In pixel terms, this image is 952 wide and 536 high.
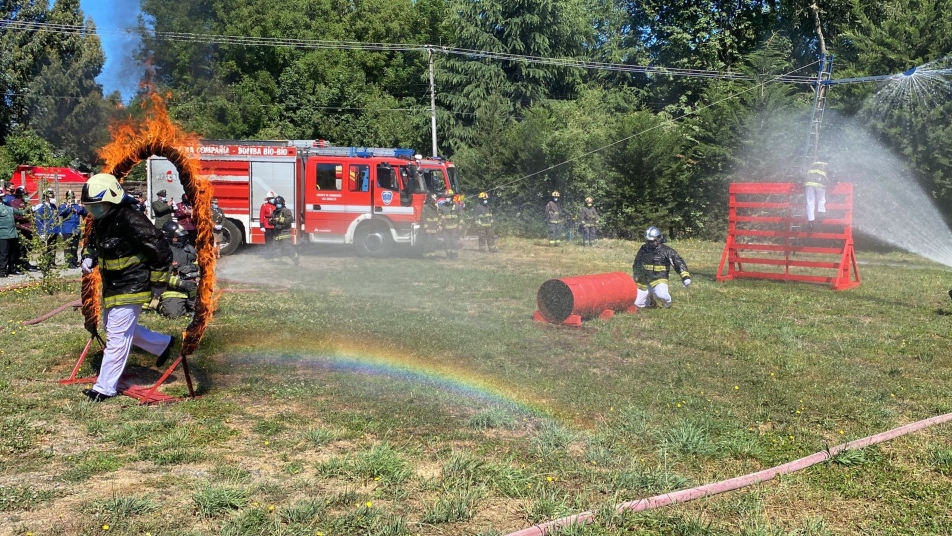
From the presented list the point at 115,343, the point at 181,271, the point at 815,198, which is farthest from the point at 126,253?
the point at 815,198

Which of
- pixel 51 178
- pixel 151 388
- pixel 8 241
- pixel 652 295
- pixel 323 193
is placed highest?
pixel 51 178

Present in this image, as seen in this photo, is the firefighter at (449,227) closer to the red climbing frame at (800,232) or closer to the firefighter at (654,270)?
the red climbing frame at (800,232)

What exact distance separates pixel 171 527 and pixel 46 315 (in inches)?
312

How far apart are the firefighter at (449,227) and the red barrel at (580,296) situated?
32.7 feet

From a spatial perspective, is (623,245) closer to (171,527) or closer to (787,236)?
(787,236)

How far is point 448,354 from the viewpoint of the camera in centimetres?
899

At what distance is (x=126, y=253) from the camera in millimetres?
6867

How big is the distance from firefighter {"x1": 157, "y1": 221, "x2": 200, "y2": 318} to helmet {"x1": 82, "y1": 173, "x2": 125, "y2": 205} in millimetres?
4181

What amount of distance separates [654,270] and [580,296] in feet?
7.17

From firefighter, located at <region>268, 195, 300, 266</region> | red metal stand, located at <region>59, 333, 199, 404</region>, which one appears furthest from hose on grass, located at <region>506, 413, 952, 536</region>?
firefighter, located at <region>268, 195, 300, 266</region>

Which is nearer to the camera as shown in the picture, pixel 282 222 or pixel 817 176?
pixel 817 176

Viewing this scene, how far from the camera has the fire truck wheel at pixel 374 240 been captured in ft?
68.9

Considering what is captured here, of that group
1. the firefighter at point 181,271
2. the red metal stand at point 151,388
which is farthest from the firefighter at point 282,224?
the red metal stand at point 151,388

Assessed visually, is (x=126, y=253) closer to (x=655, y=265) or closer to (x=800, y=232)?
(x=655, y=265)
